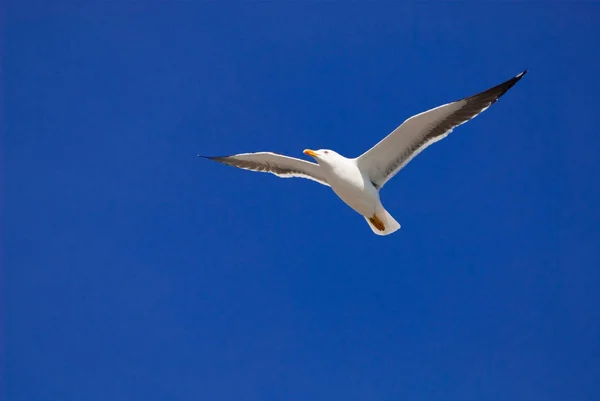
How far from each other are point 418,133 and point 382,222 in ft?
3.17

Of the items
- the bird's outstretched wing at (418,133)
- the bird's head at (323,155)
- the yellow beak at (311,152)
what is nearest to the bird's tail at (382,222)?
the bird's outstretched wing at (418,133)

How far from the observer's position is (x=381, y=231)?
685 cm

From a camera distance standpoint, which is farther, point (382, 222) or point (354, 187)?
point (382, 222)

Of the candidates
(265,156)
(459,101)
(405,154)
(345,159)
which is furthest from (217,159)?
(459,101)

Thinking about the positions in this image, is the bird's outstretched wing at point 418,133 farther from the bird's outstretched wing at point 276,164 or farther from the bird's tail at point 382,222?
the bird's outstretched wing at point 276,164

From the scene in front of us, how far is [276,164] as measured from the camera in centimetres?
754

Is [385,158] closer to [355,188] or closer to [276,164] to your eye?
[355,188]

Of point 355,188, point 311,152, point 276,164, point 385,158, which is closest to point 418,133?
point 385,158

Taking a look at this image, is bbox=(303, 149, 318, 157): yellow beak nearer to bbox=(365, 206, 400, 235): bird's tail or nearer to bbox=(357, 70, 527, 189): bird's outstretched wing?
bbox=(357, 70, 527, 189): bird's outstretched wing

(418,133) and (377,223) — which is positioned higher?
(418,133)

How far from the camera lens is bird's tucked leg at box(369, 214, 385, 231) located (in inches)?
268

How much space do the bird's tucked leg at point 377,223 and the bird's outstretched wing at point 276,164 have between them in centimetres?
70

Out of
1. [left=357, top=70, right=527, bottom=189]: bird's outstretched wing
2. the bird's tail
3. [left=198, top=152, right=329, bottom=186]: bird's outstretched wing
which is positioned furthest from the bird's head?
the bird's tail

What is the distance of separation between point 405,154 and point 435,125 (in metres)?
0.47
